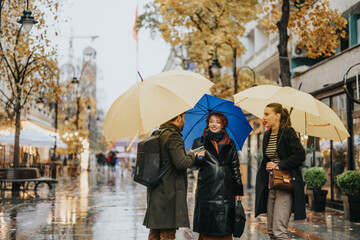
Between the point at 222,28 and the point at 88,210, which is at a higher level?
the point at 222,28

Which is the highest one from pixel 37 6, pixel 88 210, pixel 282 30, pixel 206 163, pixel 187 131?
pixel 37 6

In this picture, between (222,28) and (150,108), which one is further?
(222,28)

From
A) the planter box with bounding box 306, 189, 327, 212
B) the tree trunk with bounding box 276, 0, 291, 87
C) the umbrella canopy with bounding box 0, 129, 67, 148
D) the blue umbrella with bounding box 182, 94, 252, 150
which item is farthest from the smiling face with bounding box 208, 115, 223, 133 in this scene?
the umbrella canopy with bounding box 0, 129, 67, 148

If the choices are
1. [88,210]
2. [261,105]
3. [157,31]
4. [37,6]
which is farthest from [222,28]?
[261,105]

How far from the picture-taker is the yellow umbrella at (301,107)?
21.2 feet

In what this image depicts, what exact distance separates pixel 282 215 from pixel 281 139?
0.99m

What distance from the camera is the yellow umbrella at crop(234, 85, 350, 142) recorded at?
6.46m

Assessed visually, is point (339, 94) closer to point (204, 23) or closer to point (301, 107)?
point (301, 107)

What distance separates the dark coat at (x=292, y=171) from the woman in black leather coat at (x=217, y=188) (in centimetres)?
89

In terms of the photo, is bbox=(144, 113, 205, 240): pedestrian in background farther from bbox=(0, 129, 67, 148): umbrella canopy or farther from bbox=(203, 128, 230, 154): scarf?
bbox=(0, 129, 67, 148): umbrella canopy

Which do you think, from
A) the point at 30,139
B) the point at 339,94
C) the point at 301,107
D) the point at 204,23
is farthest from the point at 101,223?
the point at 204,23

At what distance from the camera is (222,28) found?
24750 mm

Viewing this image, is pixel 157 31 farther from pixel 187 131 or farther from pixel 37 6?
pixel 187 131

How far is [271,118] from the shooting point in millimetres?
6695
